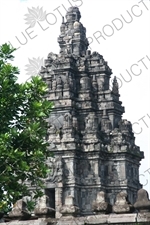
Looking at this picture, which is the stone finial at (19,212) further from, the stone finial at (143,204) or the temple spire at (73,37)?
the temple spire at (73,37)

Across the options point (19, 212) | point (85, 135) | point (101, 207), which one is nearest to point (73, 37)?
point (85, 135)

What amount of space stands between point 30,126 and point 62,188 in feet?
126

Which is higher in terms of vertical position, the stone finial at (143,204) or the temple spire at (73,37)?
the temple spire at (73,37)

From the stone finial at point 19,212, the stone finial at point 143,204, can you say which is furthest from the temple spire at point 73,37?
the stone finial at point 143,204

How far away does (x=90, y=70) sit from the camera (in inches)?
2832

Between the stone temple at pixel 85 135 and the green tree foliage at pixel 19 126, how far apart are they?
35.0m

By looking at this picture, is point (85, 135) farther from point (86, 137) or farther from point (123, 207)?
point (123, 207)

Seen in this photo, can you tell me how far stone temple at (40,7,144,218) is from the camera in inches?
2542

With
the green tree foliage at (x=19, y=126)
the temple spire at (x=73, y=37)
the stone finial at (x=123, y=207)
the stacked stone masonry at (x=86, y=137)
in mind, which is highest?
the temple spire at (x=73, y=37)

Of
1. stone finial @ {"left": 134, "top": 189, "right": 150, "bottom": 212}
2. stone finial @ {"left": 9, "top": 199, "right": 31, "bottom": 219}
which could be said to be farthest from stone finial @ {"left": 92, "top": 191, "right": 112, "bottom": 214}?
stone finial @ {"left": 9, "top": 199, "right": 31, "bottom": 219}

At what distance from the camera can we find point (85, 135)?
6619 centimetres

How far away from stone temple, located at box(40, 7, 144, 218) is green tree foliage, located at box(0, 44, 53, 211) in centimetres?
3500

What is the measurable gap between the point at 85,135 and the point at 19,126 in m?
39.3

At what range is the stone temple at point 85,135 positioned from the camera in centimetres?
6456
